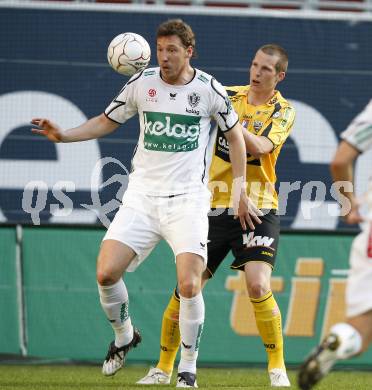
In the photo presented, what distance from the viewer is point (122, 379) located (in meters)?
8.21

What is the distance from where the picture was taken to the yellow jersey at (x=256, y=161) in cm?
794

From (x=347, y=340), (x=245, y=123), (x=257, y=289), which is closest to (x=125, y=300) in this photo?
(x=257, y=289)

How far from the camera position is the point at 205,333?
32.5ft

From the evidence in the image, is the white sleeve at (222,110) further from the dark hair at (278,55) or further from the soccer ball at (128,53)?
the dark hair at (278,55)

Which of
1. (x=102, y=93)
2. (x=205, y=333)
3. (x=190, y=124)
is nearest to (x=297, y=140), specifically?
(x=102, y=93)

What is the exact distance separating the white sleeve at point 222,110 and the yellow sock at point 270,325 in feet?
4.25

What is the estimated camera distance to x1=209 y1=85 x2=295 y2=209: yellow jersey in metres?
7.94

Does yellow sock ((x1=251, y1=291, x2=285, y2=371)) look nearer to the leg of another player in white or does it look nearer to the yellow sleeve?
the leg of another player in white

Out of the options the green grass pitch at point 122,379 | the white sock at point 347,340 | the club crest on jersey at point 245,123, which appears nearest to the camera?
→ the white sock at point 347,340

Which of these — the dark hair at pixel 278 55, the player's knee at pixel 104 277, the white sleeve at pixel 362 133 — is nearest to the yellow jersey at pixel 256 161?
the dark hair at pixel 278 55

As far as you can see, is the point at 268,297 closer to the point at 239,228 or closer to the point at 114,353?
the point at 239,228

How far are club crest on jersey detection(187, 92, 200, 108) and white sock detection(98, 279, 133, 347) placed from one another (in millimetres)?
1282

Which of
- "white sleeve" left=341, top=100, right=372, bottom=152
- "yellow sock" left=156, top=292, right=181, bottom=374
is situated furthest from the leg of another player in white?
"white sleeve" left=341, top=100, right=372, bottom=152

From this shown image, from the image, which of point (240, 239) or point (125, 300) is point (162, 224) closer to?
point (125, 300)
